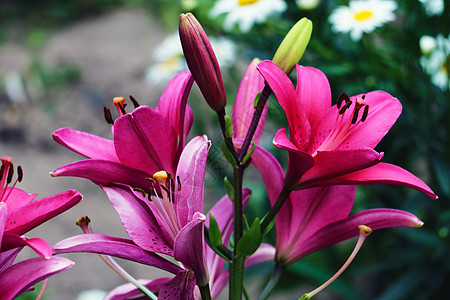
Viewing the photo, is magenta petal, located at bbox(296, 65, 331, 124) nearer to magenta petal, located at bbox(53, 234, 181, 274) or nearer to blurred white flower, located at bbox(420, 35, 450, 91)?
magenta petal, located at bbox(53, 234, 181, 274)

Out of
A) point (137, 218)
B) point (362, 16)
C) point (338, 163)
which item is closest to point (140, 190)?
point (137, 218)

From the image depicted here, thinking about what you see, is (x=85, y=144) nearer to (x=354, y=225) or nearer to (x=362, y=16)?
(x=354, y=225)

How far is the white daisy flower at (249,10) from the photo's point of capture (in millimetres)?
883

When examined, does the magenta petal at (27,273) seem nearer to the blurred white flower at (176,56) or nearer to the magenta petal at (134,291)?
the magenta petal at (134,291)

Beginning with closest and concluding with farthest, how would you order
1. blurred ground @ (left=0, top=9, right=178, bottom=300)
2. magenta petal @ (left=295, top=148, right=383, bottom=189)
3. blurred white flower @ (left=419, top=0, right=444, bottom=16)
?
1. magenta petal @ (left=295, top=148, right=383, bottom=189)
2. blurred white flower @ (left=419, top=0, right=444, bottom=16)
3. blurred ground @ (left=0, top=9, right=178, bottom=300)

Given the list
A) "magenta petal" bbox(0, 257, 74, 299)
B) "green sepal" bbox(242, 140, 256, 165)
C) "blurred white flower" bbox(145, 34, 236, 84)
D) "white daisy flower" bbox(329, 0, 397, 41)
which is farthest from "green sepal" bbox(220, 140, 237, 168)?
"blurred white flower" bbox(145, 34, 236, 84)

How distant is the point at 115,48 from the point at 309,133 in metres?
2.49

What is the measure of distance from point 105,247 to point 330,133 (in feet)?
0.52

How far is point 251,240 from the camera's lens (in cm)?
30

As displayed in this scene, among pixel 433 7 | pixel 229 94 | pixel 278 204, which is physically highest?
pixel 278 204

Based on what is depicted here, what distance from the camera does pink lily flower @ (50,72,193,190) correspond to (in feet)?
0.99

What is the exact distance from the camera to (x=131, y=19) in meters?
2.92

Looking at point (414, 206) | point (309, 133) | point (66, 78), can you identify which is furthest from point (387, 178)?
point (66, 78)

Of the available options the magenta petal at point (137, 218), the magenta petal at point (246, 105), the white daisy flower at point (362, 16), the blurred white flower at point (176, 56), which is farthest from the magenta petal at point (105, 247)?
the blurred white flower at point (176, 56)
